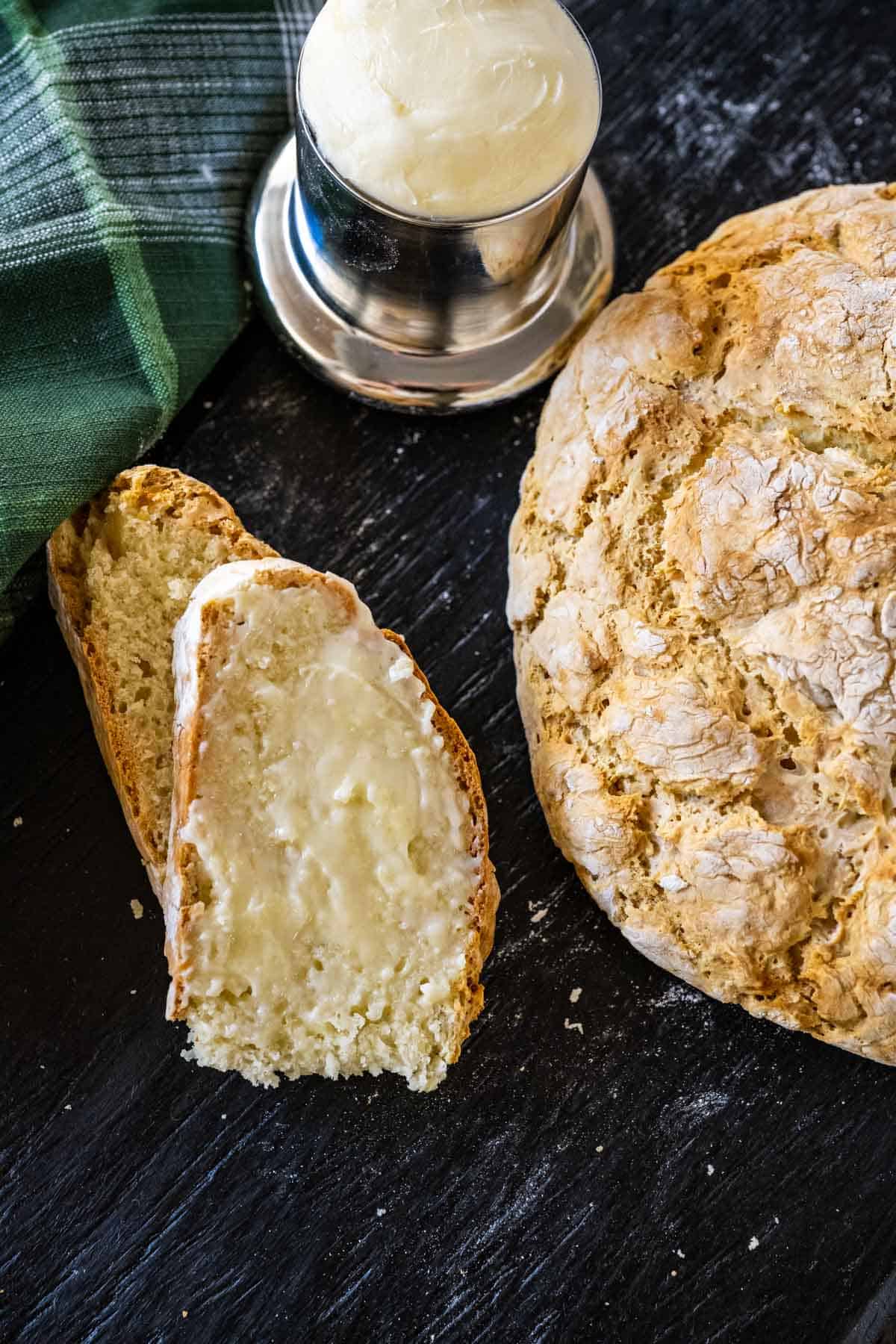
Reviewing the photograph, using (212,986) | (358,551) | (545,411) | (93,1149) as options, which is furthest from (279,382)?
(93,1149)

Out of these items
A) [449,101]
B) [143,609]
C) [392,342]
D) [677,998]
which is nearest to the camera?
[449,101]

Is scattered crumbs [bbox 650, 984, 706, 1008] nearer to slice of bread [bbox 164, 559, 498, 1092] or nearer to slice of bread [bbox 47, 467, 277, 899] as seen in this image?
slice of bread [bbox 164, 559, 498, 1092]

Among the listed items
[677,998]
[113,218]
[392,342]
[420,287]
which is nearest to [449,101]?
[420,287]

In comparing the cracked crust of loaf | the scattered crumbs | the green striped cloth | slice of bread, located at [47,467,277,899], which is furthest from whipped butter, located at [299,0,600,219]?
the scattered crumbs

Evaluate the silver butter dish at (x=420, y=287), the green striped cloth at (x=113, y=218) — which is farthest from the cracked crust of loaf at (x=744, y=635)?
the green striped cloth at (x=113, y=218)

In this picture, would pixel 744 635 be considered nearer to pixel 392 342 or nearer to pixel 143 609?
pixel 392 342

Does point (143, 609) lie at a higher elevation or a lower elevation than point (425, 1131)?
higher

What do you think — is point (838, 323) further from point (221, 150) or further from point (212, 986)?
point (212, 986)
